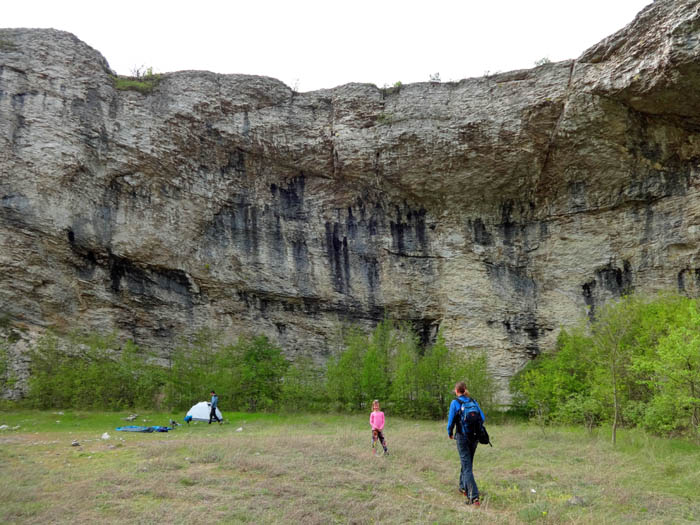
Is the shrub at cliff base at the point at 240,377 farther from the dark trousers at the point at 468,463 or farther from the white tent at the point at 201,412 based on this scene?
the dark trousers at the point at 468,463

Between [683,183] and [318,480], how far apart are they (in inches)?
1218

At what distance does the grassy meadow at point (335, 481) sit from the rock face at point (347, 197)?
17.6 meters

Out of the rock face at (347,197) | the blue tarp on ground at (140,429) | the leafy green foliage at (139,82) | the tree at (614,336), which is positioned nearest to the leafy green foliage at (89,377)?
the rock face at (347,197)

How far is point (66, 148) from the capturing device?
2759 centimetres

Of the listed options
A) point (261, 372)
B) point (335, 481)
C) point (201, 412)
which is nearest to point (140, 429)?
point (201, 412)

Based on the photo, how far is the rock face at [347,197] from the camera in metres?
27.1

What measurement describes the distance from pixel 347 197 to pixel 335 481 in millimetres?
28257

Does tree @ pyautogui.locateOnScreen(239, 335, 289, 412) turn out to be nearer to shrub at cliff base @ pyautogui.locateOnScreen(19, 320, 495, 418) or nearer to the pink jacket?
shrub at cliff base @ pyautogui.locateOnScreen(19, 320, 495, 418)

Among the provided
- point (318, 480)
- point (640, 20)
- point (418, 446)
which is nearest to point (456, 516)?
point (318, 480)

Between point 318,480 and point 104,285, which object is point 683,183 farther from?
point 104,285

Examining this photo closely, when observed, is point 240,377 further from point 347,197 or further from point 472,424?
point 472,424

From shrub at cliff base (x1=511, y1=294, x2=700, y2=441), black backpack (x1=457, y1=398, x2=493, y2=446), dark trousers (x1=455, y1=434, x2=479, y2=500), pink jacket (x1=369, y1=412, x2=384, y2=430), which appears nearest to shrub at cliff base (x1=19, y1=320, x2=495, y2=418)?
shrub at cliff base (x1=511, y1=294, x2=700, y2=441)

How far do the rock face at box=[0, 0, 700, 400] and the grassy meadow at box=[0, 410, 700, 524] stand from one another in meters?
17.6

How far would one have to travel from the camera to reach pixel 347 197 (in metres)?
35.0
